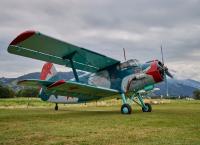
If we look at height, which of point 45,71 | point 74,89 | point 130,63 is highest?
point 45,71

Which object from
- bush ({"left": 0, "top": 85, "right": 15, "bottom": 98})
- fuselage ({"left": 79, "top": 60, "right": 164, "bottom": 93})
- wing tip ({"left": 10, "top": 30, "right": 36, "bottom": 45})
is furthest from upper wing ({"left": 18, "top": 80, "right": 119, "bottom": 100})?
bush ({"left": 0, "top": 85, "right": 15, "bottom": 98})

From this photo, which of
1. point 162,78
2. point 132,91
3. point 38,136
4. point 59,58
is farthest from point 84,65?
point 38,136

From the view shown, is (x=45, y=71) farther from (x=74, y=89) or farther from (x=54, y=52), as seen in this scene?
(x=74, y=89)

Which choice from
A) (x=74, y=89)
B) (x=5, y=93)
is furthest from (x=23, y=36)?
(x=5, y=93)

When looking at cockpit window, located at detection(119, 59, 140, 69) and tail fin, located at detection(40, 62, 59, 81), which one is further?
tail fin, located at detection(40, 62, 59, 81)

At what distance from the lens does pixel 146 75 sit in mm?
17578

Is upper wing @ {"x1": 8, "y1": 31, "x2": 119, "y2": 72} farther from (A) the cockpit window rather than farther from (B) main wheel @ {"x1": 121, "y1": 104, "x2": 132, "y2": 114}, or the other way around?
(B) main wheel @ {"x1": 121, "y1": 104, "x2": 132, "y2": 114}

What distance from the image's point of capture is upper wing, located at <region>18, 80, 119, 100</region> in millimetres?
16053

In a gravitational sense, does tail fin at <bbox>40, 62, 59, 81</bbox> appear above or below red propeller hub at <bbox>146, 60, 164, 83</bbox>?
above

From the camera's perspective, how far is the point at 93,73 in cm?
2042

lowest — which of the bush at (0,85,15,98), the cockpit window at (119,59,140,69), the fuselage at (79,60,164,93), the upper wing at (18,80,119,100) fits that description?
the upper wing at (18,80,119,100)

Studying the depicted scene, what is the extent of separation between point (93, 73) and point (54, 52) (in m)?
3.81

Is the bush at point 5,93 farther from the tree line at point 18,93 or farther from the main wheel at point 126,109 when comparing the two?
the main wheel at point 126,109

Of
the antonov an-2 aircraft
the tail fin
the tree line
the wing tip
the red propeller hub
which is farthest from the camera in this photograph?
the tree line
